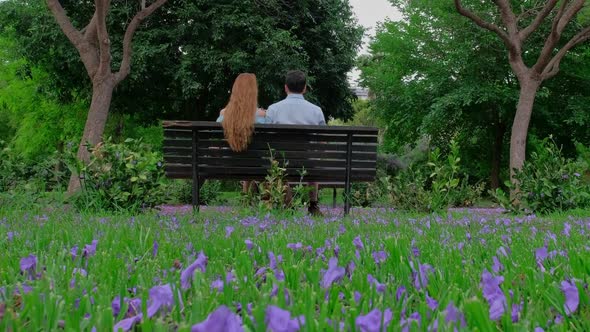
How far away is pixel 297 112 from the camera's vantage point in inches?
300

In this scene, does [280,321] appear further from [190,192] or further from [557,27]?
[557,27]

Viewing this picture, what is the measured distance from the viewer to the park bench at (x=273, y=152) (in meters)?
6.84

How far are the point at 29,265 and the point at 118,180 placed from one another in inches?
209

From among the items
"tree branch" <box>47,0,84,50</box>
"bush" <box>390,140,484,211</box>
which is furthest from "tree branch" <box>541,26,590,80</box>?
"tree branch" <box>47,0,84,50</box>

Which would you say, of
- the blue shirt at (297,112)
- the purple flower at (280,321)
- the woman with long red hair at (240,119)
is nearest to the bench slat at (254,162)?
the woman with long red hair at (240,119)

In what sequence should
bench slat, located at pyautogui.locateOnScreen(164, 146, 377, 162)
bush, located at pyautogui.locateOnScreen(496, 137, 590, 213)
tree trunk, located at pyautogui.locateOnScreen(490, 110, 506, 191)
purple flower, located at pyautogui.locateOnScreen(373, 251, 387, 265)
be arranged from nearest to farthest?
purple flower, located at pyautogui.locateOnScreen(373, 251, 387, 265)
bench slat, located at pyautogui.locateOnScreen(164, 146, 377, 162)
bush, located at pyautogui.locateOnScreen(496, 137, 590, 213)
tree trunk, located at pyautogui.locateOnScreen(490, 110, 506, 191)

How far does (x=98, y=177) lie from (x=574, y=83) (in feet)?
70.7

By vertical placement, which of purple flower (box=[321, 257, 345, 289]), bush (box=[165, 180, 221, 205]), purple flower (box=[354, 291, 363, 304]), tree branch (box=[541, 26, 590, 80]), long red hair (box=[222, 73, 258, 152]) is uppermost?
tree branch (box=[541, 26, 590, 80])

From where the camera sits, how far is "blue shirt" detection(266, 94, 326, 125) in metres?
7.60

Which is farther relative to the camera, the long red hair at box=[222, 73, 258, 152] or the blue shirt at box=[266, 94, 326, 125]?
the blue shirt at box=[266, 94, 326, 125]

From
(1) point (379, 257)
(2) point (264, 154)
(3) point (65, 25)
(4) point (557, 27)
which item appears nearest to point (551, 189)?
(2) point (264, 154)

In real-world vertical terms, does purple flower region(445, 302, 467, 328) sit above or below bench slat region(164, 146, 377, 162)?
above

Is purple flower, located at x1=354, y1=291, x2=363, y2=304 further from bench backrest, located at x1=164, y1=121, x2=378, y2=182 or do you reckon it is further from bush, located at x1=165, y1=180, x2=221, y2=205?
bush, located at x1=165, y1=180, x2=221, y2=205

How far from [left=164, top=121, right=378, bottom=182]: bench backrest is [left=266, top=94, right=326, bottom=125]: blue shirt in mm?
688
